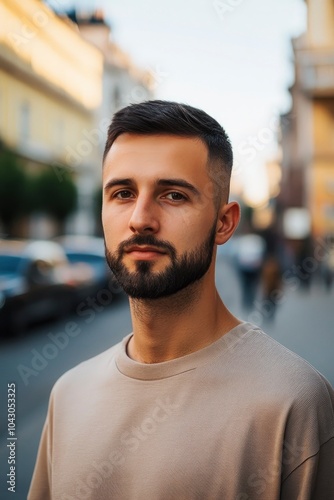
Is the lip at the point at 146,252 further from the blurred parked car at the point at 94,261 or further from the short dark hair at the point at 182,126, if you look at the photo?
the blurred parked car at the point at 94,261

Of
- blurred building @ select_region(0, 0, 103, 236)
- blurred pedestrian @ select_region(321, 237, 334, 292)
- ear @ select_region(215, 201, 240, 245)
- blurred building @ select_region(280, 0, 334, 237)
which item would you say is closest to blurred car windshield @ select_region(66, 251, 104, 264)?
blurred building @ select_region(0, 0, 103, 236)

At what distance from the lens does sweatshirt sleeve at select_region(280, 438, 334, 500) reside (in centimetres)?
119

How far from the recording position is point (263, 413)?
120cm

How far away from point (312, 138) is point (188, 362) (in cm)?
1967

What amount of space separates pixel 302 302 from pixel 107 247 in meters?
14.1

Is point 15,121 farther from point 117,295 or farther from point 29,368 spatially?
point 29,368

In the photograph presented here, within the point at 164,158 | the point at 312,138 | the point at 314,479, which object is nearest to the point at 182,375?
the point at 314,479

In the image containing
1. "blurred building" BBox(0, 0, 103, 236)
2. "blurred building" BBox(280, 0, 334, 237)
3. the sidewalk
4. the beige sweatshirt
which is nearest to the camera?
the beige sweatshirt

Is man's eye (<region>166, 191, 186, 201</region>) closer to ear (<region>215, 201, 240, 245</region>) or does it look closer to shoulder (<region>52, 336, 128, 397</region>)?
ear (<region>215, 201, 240, 245</region>)

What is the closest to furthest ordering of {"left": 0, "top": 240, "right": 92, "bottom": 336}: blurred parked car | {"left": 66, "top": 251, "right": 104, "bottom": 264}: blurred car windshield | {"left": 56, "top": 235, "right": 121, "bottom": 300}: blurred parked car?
1. {"left": 0, "top": 240, "right": 92, "bottom": 336}: blurred parked car
2. {"left": 56, "top": 235, "right": 121, "bottom": 300}: blurred parked car
3. {"left": 66, "top": 251, "right": 104, "bottom": 264}: blurred car windshield

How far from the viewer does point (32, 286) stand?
911 cm

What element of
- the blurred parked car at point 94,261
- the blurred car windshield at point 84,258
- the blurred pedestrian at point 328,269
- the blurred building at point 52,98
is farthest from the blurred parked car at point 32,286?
the blurred pedestrian at point 328,269

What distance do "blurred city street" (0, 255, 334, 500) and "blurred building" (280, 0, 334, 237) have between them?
598cm

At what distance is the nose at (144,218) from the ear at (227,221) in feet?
0.50
